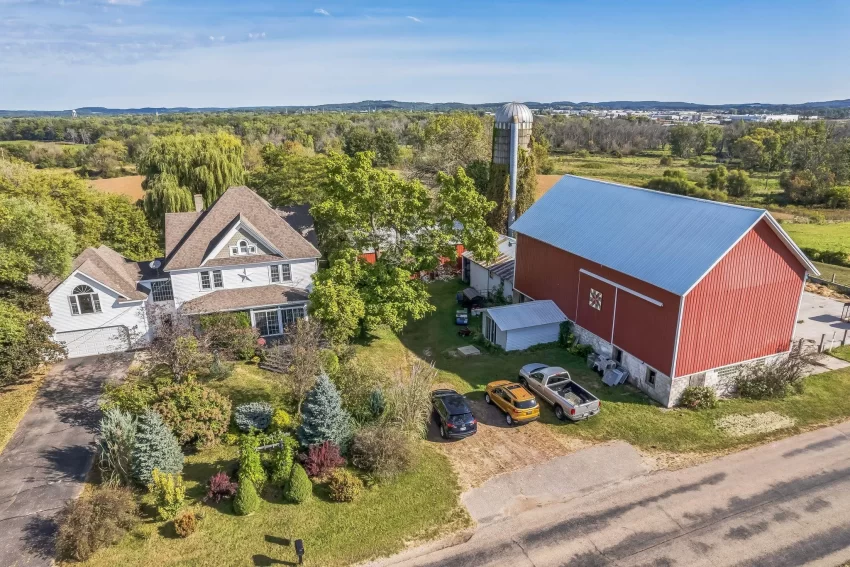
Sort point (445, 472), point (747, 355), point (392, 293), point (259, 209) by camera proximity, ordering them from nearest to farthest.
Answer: point (445, 472) < point (747, 355) < point (392, 293) < point (259, 209)

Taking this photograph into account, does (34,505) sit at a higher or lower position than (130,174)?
lower

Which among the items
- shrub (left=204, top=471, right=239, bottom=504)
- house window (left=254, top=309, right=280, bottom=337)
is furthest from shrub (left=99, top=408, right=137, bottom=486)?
house window (left=254, top=309, right=280, bottom=337)

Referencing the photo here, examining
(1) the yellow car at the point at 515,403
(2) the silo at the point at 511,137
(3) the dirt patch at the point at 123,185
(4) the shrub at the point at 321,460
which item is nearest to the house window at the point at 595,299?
(1) the yellow car at the point at 515,403

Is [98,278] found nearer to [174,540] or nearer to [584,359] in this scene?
[174,540]

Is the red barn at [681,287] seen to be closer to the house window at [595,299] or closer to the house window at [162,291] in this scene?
the house window at [595,299]

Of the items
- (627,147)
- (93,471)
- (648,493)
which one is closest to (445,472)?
(648,493)

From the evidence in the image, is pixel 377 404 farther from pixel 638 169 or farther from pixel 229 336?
pixel 638 169

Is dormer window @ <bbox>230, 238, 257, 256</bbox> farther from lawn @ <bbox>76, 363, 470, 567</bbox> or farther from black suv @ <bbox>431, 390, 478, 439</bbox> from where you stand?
black suv @ <bbox>431, 390, 478, 439</bbox>
